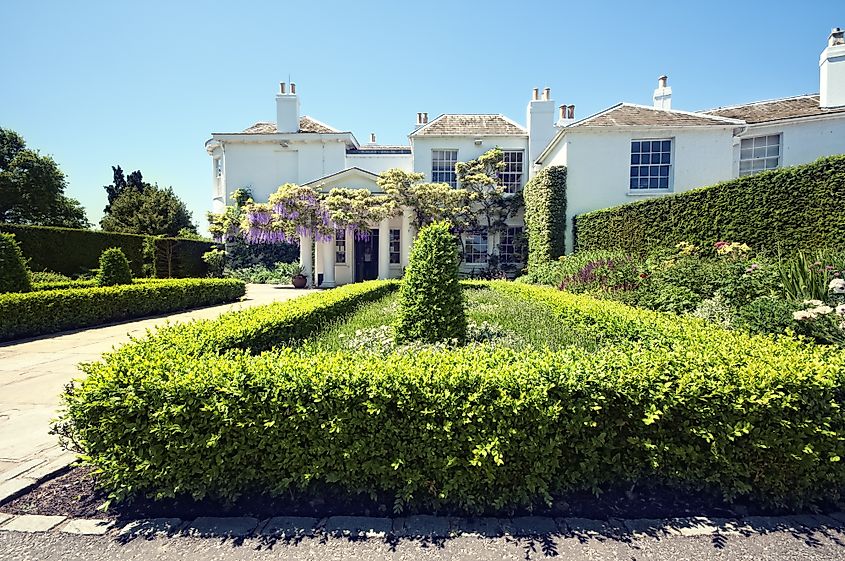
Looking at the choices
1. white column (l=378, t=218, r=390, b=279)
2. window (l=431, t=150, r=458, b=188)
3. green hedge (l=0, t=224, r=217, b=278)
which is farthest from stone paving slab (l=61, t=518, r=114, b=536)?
window (l=431, t=150, r=458, b=188)

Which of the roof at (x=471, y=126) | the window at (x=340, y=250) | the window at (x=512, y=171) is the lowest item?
the window at (x=340, y=250)

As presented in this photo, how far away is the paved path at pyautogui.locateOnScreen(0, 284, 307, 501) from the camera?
3.19 m

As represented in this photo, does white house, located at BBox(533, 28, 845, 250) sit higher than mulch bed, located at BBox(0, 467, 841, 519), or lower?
higher

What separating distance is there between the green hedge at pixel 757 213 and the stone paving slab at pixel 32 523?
1187 cm

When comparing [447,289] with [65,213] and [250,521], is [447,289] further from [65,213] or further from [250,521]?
[65,213]

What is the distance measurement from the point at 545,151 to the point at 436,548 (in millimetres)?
17854

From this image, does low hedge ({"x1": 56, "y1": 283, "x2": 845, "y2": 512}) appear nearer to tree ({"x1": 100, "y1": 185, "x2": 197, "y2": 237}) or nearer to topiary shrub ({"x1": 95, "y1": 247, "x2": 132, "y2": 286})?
topiary shrub ({"x1": 95, "y1": 247, "x2": 132, "y2": 286})

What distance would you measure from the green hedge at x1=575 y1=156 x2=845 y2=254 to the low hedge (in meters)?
8.31

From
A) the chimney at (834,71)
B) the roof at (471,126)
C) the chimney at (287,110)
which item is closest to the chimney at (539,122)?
the roof at (471,126)

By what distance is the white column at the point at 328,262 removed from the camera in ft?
61.9

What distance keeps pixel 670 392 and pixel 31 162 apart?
121 feet

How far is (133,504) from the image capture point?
8.97ft

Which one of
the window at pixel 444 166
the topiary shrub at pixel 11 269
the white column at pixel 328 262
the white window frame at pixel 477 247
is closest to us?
the topiary shrub at pixel 11 269

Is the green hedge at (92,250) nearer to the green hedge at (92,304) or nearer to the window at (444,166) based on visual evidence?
the green hedge at (92,304)
